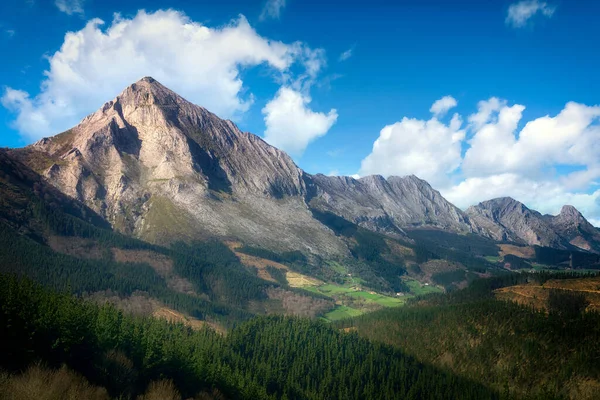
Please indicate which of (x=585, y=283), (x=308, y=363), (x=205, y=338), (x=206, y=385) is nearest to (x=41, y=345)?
(x=206, y=385)

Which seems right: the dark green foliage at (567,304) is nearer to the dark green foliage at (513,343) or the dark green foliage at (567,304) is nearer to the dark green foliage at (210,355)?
the dark green foliage at (513,343)

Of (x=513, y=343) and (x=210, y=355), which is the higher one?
(x=513, y=343)

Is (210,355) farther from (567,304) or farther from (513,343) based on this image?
(567,304)

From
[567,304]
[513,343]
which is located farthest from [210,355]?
[567,304]

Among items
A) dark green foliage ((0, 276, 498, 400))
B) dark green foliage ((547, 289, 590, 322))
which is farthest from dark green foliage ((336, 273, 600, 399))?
dark green foliage ((0, 276, 498, 400))

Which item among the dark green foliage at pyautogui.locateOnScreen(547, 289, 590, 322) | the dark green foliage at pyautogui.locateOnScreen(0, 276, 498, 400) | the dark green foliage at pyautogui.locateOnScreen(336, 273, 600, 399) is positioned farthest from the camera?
the dark green foliage at pyautogui.locateOnScreen(547, 289, 590, 322)

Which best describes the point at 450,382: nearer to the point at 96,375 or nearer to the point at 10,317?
the point at 96,375

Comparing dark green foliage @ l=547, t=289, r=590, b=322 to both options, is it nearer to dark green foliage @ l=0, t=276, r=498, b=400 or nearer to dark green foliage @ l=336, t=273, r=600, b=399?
dark green foliage @ l=336, t=273, r=600, b=399

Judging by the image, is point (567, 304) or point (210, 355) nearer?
point (210, 355)

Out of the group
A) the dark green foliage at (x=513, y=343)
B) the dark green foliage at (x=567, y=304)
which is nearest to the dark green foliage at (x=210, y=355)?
the dark green foliage at (x=513, y=343)
